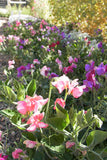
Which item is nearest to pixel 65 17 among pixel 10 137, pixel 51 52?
pixel 51 52

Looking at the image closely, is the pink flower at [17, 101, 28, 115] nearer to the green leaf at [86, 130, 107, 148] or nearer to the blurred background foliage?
the green leaf at [86, 130, 107, 148]

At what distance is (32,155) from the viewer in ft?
2.99

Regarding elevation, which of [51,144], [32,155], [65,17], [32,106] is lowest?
[32,155]

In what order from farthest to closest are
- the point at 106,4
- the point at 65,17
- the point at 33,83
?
the point at 65,17 → the point at 106,4 → the point at 33,83

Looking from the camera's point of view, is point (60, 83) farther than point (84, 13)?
No

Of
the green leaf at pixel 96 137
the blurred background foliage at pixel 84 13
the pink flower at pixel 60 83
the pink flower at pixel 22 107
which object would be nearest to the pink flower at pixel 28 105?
the pink flower at pixel 22 107

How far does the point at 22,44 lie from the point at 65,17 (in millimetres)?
3060

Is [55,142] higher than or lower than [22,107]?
lower

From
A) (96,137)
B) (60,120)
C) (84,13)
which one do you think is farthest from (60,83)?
(84,13)

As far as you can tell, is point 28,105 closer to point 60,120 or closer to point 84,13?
point 60,120

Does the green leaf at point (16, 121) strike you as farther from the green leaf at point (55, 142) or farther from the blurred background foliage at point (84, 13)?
the blurred background foliage at point (84, 13)

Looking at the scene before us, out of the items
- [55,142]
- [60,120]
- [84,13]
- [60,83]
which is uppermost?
[84,13]

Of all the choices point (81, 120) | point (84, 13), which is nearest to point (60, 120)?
point (81, 120)

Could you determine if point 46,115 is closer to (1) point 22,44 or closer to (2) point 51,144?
(2) point 51,144
